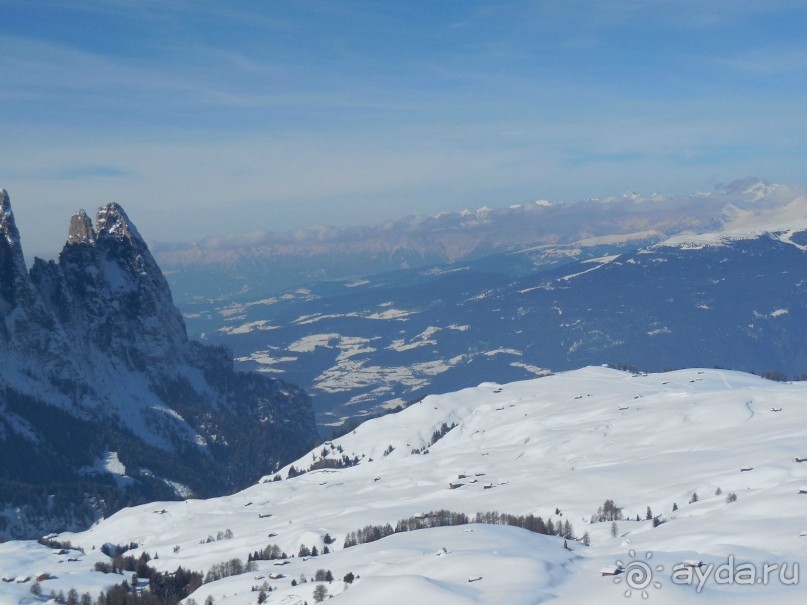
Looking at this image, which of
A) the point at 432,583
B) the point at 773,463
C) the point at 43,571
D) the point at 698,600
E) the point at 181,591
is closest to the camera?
the point at 698,600

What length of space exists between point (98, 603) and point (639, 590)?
8559 cm

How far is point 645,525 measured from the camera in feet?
568

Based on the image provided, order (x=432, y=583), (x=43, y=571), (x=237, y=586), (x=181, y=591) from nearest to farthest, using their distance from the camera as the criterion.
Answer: (x=432, y=583) < (x=237, y=586) < (x=181, y=591) < (x=43, y=571)

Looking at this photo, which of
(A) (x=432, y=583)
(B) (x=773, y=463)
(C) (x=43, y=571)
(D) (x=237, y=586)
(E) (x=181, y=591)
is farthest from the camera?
(B) (x=773, y=463)

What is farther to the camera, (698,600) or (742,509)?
(742,509)

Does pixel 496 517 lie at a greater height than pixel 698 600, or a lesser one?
lesser

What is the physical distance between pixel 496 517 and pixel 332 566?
146 feet

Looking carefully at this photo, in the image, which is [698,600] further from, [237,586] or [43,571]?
[43,571]

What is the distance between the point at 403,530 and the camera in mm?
190500

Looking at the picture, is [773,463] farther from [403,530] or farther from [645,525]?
[403,530]

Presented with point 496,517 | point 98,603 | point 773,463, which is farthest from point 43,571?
point 773,463

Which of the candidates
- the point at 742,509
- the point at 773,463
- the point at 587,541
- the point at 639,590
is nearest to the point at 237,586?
the point at 587,541

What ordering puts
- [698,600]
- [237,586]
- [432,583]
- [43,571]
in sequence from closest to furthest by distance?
[698,600], [432,583], [237,586], [43,571]

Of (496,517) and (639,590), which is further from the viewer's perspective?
(496,517)
